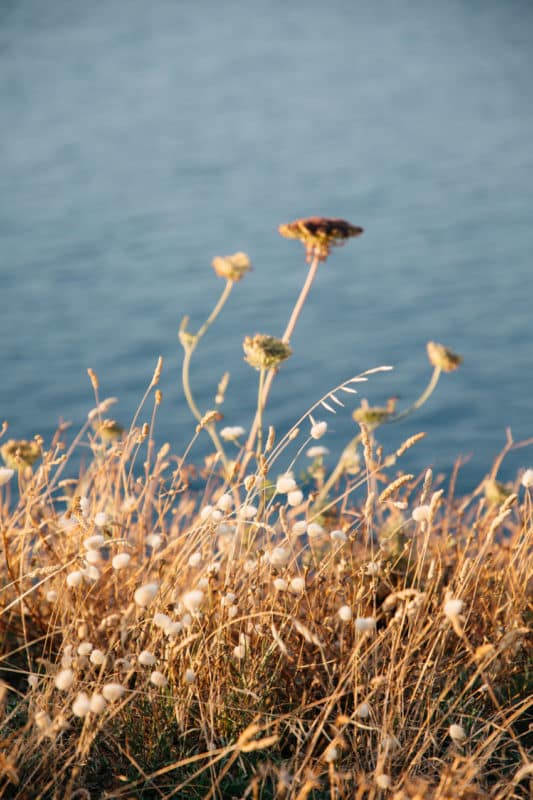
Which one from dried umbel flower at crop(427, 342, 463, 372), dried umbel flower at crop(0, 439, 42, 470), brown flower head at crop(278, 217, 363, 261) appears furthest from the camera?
dried umbel flower at crop(427, 342, 463, 372)

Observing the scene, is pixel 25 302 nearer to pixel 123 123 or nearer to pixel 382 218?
pixel 382 218

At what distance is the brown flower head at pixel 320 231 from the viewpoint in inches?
105

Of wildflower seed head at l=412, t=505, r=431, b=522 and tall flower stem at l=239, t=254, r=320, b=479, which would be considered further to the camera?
tall flower stem at l=239, t=254, r=320, b=479

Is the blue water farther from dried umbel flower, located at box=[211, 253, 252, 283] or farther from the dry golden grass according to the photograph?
the dry golden grass

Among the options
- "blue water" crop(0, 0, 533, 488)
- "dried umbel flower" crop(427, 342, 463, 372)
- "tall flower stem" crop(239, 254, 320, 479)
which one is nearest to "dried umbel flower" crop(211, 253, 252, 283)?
"tall flower stem" crop(239, 254, 320, 479)

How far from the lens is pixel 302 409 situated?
19.7 feet

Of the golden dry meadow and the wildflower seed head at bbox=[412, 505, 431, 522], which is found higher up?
the wildflower seed head at bbox=[412, 505, 431, 522]

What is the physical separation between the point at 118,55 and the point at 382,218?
7392 mm

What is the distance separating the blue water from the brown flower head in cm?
282

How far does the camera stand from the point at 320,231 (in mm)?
2666

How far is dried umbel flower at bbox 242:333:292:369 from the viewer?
2408mm

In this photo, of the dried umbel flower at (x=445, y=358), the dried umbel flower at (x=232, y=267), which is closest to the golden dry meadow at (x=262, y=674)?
the dried umbel flower at (x=232, y=267)

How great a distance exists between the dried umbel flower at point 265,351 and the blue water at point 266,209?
305cm

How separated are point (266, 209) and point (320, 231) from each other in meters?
6.44
